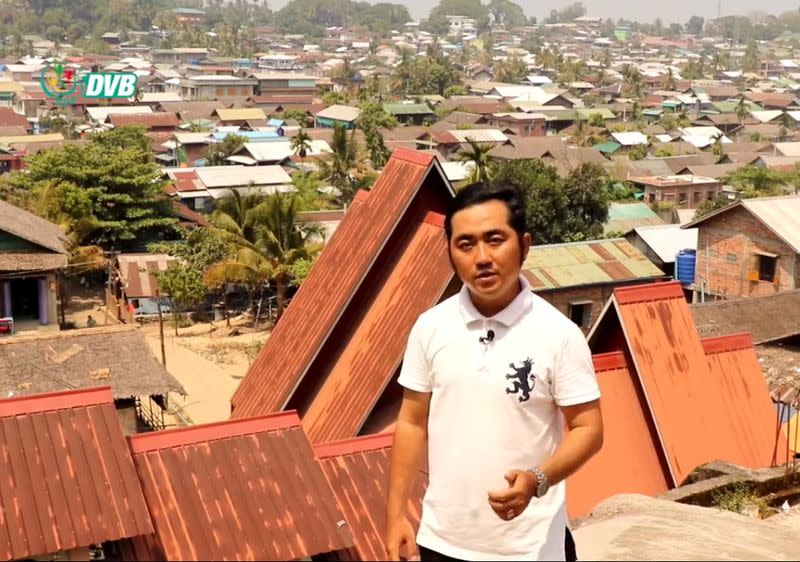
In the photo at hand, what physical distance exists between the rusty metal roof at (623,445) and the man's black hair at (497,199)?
5680mm

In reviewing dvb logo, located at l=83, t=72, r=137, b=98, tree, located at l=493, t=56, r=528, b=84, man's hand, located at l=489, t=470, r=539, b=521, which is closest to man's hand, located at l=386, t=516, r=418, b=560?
man's hand, located at l=489, t=470, r=539, b=521

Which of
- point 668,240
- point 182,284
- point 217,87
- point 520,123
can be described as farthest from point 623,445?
point 217,87

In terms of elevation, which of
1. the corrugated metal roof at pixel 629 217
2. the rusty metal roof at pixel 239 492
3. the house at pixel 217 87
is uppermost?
the rusty metal roof at pixel 239 492

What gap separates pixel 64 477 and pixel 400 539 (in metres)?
2.94

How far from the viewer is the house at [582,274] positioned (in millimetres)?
23797

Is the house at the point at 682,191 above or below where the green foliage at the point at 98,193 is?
below

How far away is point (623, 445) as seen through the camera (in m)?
9.30

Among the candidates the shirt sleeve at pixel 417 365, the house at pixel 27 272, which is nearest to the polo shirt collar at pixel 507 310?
the shirt sleeve at pixel 417 365

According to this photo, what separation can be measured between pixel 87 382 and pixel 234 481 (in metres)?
10.9

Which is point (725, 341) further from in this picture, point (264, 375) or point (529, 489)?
point (529, 489)

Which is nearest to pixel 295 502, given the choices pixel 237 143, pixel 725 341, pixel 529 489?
pixel 529 489

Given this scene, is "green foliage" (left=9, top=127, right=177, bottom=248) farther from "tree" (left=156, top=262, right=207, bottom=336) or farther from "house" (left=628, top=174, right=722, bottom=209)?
"house" (left=628, top=174, right=722, bottom=209)

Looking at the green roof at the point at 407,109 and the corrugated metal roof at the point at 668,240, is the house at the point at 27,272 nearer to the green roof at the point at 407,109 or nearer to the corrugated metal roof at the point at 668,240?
the corrugated metal roof at the point at 668,240

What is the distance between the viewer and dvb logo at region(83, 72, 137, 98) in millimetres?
83312
